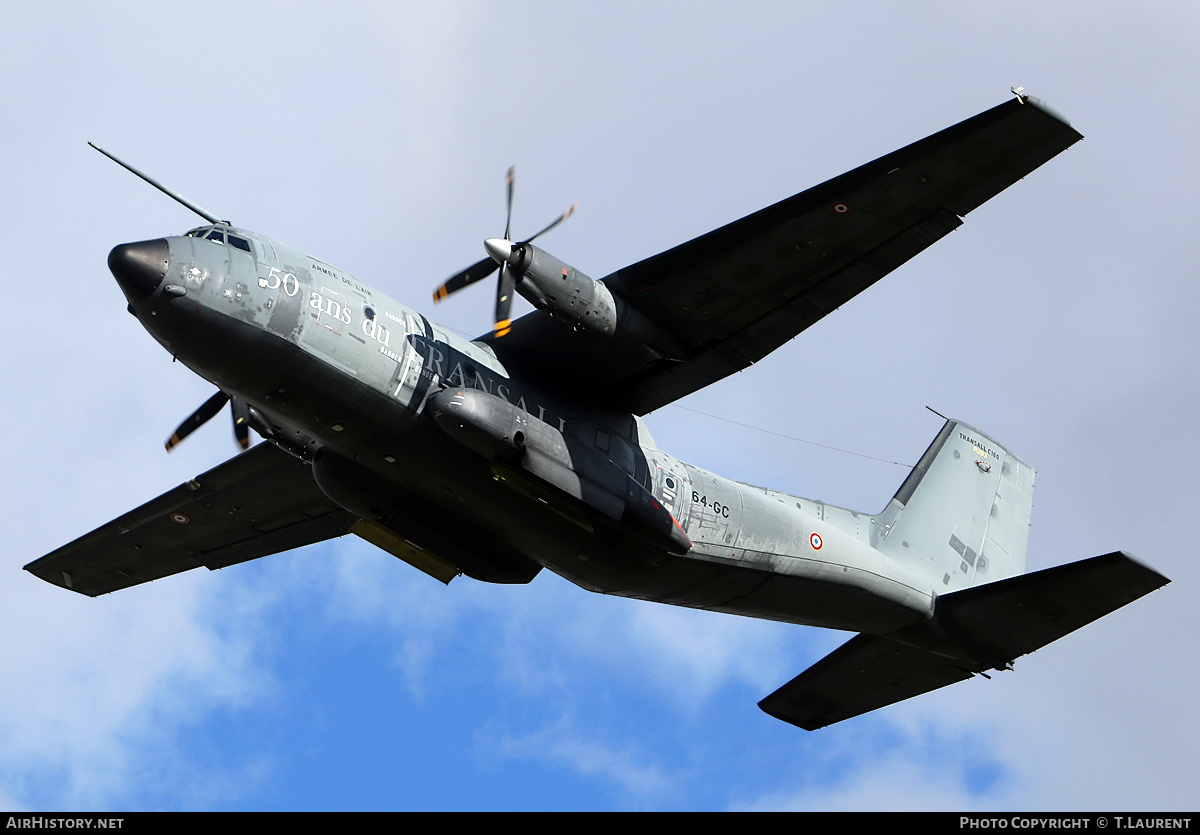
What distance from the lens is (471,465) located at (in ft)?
68.0

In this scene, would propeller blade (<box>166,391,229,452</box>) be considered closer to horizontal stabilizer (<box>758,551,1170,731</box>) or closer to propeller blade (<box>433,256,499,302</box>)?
propeller blade (<box>433,256,499,302</box>)

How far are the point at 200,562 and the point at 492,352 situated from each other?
28.9ft

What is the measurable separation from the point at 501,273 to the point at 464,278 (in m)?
1.20

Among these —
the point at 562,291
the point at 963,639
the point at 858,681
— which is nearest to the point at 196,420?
the point at 562,291

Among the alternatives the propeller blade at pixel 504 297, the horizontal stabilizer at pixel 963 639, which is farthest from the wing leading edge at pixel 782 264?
the horizontal stabilizer at pixel 963 639

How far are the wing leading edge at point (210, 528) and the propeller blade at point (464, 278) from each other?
5253 millimetres

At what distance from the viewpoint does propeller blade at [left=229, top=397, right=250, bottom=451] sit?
22.5 m

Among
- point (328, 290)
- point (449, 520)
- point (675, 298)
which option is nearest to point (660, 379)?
point (675, 298)

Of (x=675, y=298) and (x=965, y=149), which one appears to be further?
(x=675, y=298)

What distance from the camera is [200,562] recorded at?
27312mm

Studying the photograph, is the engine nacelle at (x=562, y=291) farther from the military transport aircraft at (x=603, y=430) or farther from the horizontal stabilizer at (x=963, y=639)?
the horizontal stabilizer at (x=963, y=639)

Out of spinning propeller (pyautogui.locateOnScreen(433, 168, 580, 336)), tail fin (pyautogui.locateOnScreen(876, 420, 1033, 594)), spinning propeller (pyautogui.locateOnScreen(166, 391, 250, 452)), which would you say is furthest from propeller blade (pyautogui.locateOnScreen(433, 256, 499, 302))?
tail fin (pyautogui.locateOnScreen(876, 420, 1033, 594))

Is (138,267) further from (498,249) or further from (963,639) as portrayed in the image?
(963,639)

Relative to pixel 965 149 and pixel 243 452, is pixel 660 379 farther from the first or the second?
pixel 243 452
